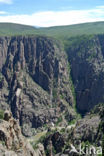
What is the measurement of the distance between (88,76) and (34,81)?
94.0 feet

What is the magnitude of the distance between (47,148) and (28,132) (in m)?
49.8

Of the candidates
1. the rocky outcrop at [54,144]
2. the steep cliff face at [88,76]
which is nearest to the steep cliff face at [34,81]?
the steep cliff face at [88,76]

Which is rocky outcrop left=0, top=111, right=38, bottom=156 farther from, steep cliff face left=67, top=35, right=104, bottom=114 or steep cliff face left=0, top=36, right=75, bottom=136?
steep cliff face left=67, top=35, right=104, bottom=114

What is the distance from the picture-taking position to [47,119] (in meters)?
164

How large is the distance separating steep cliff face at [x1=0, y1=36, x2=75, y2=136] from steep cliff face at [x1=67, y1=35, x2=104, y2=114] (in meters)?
4.90

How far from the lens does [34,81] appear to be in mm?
184250

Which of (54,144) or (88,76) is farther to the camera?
(88,76)

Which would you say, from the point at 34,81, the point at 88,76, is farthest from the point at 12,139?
the point at 88,76

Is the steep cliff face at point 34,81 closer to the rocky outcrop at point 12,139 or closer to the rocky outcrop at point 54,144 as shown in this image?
the rocky outcrop at point 54,144

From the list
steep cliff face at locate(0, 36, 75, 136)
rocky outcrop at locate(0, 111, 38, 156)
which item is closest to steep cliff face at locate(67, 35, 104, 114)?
steep cliff face at locate(0, 36, 75, 136)

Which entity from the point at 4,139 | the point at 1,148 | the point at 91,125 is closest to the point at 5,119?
the point at 4,139

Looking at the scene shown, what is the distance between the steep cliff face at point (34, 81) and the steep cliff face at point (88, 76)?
4896mm

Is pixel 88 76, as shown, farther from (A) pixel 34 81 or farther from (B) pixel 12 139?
(B) pixel 12 139

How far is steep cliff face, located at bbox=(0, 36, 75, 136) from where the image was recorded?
546 ft
